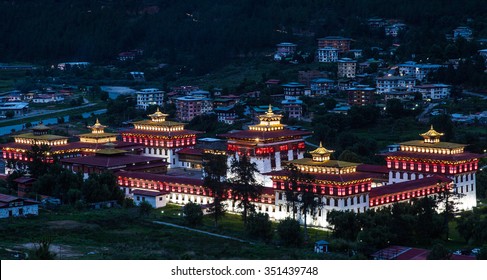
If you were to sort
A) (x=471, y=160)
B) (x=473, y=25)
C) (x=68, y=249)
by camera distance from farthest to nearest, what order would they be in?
(x=473, y=25) < (x=471, y=160) < (x=68, y=249)

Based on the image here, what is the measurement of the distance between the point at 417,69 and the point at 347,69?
8379 millimetres

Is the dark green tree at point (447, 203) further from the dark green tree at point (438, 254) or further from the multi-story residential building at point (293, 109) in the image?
the multi-story residential building at point (293, 109)

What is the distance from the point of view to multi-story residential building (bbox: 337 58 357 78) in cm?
11181

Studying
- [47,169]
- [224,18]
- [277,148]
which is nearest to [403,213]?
[277,148]

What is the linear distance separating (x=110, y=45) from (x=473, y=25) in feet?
184

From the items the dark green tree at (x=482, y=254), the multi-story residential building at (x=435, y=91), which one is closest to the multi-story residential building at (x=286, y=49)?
the multi-story residential building at (x=435, y=91)

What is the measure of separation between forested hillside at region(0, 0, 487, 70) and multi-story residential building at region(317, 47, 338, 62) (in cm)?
561

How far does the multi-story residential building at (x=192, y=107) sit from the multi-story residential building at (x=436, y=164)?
123 feet

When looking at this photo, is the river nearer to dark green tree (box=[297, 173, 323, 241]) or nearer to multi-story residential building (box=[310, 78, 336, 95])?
multi-story residential building (box=[310, 78, 336, 95])

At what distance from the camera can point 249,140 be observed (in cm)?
7150

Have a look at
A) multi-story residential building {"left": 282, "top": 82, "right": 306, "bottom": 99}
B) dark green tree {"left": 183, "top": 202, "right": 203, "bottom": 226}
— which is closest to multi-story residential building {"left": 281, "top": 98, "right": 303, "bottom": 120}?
multi-story residential building {"left": 282, "top": 82, "right": 306, "bottom": 99}

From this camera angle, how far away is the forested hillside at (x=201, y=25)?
131m

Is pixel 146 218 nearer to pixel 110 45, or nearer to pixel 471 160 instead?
pixel 471 160

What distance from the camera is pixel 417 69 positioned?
106m
